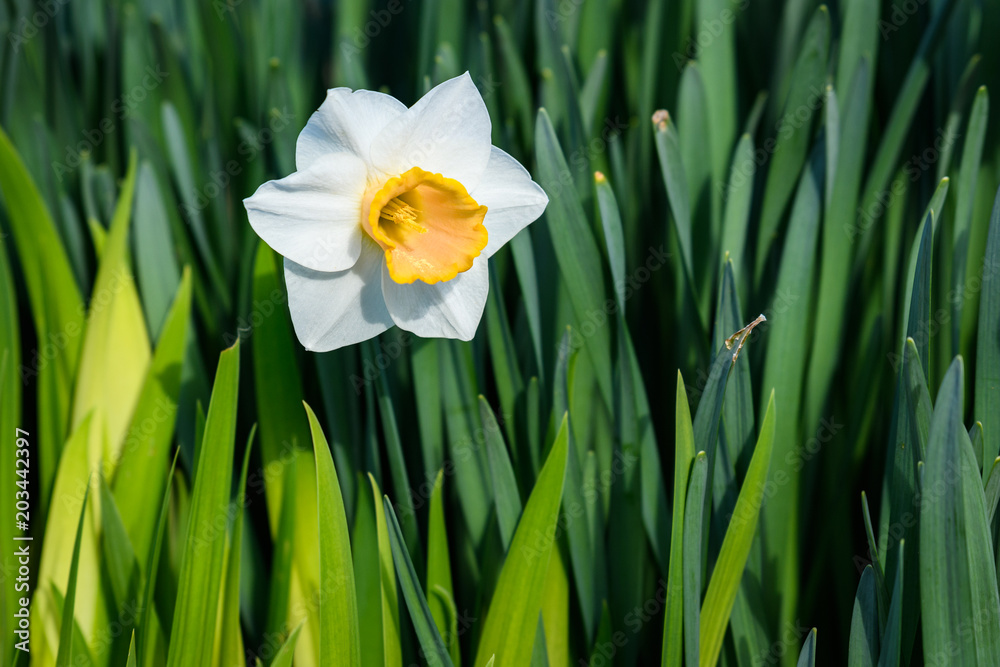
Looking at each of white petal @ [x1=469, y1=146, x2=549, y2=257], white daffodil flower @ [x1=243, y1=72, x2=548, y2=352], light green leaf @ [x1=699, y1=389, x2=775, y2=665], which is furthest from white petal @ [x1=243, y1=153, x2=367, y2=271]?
light green leaf @ [x1=699, y1=389, x2=775, y2=665]

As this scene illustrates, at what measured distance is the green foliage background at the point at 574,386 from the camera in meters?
0.60

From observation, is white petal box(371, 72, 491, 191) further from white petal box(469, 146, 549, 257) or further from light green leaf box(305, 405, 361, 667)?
light green leaf box(305, 405, 361, 667)

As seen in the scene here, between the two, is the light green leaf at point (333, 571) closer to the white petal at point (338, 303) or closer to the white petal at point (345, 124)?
the white petal at point (338, 303)

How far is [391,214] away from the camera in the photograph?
0.60 meters

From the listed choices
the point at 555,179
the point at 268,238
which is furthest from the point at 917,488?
the point at 268,238

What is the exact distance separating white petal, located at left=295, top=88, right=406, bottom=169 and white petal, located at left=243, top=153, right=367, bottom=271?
11 mm

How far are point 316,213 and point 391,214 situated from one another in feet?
0.24

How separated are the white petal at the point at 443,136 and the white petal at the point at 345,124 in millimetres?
15

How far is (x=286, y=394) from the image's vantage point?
0.74 meters

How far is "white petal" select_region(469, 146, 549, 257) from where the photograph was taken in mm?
587

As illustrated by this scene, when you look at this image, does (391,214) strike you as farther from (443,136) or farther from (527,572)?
(527,572)

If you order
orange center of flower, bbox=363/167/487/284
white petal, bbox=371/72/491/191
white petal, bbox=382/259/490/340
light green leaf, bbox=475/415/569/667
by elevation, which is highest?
white petal, bbox=371/72/491/191

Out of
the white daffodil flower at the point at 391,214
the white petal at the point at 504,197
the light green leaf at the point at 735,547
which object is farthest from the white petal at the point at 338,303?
the light green leaf at the point at 735,547

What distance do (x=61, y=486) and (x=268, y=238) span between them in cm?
50
